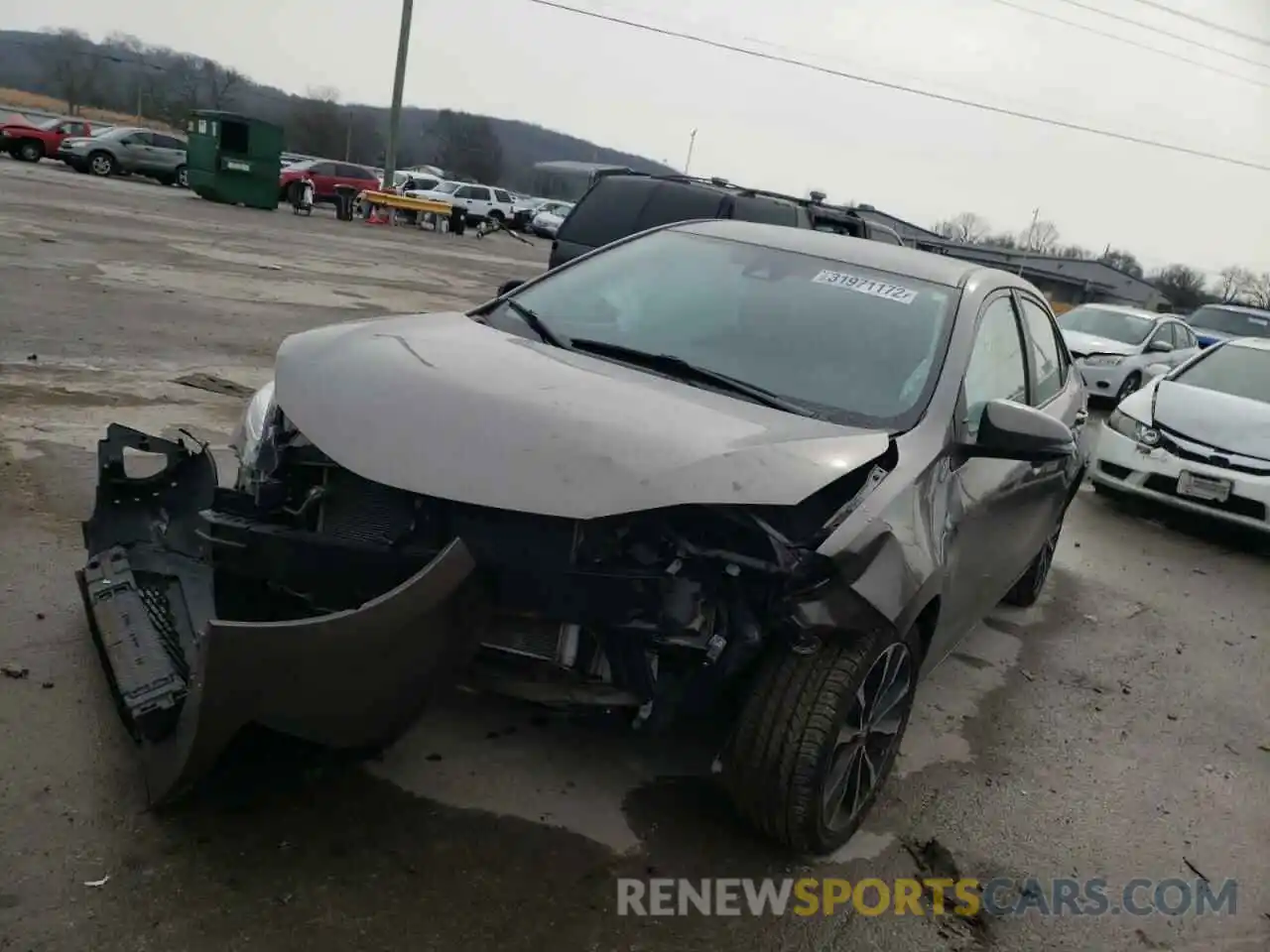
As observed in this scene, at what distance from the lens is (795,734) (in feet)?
9.03

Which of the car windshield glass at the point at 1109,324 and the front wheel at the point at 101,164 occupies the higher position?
the car windshield glass at the point at 1109,324

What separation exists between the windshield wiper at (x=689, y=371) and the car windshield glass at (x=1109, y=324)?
12.9 metres

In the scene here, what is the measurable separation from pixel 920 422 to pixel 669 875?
1531 millimetres

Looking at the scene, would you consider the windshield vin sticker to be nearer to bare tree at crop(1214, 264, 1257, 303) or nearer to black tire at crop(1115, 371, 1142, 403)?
black tire at crop(1115, 371, 1142, 403)

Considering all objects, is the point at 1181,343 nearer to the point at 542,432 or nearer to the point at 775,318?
the point at 775,318

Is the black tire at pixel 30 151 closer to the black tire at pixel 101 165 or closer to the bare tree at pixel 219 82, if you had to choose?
the black tire at pixel 101 165

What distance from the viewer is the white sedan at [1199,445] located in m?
7.36

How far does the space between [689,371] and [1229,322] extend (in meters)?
21.1

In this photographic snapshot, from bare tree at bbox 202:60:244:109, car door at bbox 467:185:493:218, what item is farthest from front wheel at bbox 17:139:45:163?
Result: bare tree at bbox 202:60:244:109

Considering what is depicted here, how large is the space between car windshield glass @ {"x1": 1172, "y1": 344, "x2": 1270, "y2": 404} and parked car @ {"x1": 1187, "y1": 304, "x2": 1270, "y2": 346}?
39.2 ft

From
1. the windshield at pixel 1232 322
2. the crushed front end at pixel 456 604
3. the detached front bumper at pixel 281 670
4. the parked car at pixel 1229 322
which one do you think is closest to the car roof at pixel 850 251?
the crushed front end at pixel 456 604

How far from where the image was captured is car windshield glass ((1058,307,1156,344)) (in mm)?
15086

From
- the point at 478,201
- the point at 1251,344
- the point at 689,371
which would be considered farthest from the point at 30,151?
the point at 689,371

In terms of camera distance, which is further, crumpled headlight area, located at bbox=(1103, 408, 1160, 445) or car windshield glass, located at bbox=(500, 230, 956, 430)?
crumpled headlight area, located at bbox=(1103, 408, 1160, 445)
